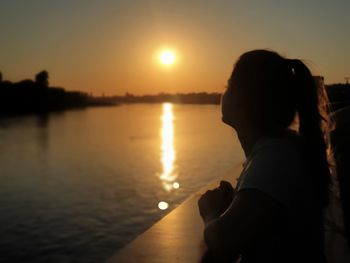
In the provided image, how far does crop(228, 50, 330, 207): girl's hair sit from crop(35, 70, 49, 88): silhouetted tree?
158 meters

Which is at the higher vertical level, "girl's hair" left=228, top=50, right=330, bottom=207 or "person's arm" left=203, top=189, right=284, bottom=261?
"girl's hair" left=228, top=50, right=330, bottom=207

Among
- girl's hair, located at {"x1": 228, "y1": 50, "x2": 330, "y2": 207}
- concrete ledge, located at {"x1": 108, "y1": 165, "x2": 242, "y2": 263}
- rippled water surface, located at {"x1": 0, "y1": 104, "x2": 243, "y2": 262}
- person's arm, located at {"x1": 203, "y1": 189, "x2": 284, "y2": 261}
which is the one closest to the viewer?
person's arm, located at {"x1": 203, "y1": 189, "x2": 284, "y2": 261}

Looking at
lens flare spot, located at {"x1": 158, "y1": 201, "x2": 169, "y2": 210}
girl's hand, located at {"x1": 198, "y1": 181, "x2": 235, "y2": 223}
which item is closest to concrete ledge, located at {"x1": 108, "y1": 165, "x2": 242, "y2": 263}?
girl's hand, located at {"x1": 198, "y1": 181, "x2": 235, "y2": 223}

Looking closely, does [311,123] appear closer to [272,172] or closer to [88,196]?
[272,172]

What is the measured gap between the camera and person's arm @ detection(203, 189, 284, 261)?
146cm

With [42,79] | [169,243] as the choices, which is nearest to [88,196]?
[169,243]

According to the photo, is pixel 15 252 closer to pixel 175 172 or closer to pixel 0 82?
pixel 175 172

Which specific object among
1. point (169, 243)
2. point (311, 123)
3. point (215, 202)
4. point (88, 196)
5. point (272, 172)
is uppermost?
point (311, 123)

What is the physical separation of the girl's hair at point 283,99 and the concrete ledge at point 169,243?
1469 mm

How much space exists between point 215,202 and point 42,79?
161 meters

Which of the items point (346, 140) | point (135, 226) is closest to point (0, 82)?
point (135, 226)

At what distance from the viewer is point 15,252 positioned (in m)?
11.8

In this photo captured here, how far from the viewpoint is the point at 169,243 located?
3.94 m

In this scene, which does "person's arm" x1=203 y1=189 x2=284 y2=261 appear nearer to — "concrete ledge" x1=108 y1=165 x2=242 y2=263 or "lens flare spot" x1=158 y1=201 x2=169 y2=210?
"concrete ledge" x1=108 y1=165 x2=242 y2=263
